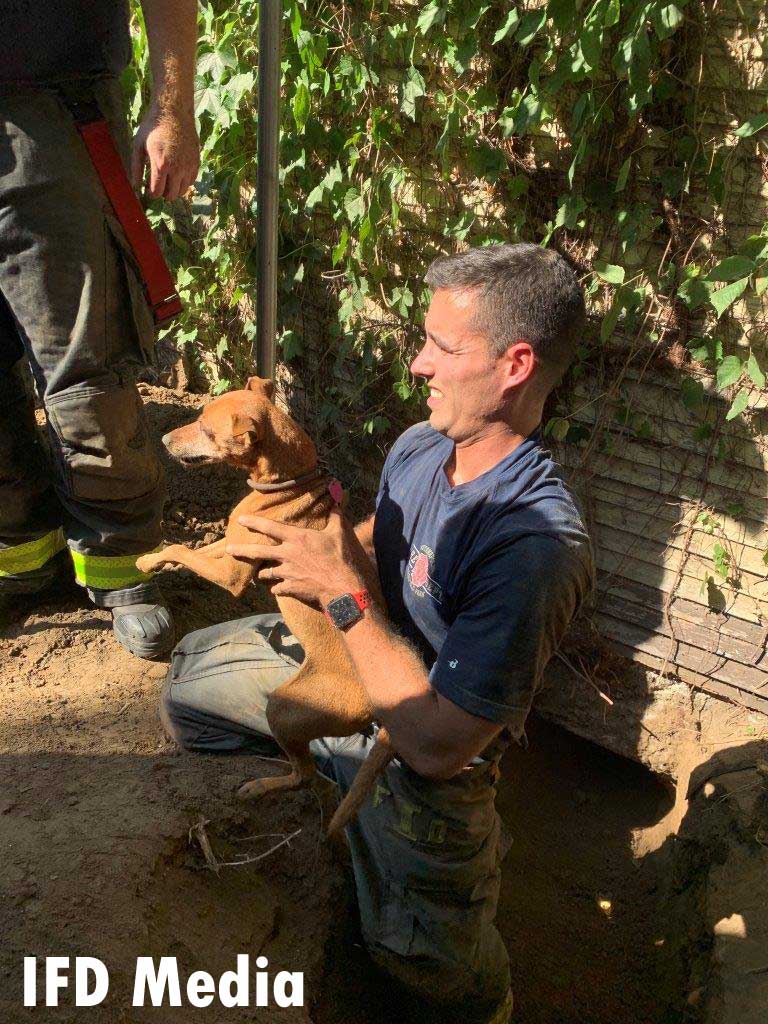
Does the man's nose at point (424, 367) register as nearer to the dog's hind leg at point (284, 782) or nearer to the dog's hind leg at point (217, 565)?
the dog's hind leg at point (217, 565)

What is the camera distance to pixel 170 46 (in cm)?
→ 287

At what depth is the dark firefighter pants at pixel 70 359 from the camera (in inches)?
111

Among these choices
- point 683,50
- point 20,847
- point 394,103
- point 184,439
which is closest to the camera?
point 20,847

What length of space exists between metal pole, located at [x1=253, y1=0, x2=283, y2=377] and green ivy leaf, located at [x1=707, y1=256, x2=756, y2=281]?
1.65 m

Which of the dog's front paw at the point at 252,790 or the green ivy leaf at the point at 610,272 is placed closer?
the dog's front paw at the point at 252,790

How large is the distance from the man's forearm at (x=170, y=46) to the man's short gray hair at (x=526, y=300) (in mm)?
1203

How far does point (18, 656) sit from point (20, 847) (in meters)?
1.20

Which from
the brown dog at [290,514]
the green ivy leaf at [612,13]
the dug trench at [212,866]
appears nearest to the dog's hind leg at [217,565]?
the brown dog at [290,514]

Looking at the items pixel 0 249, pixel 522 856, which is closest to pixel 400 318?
pixel 0 249

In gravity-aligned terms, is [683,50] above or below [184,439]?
above

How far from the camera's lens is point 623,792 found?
464cm

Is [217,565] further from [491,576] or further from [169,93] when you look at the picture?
[169,93]

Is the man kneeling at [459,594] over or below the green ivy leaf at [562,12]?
below

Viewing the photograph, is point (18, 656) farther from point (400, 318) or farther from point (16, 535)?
point (400, 318)
